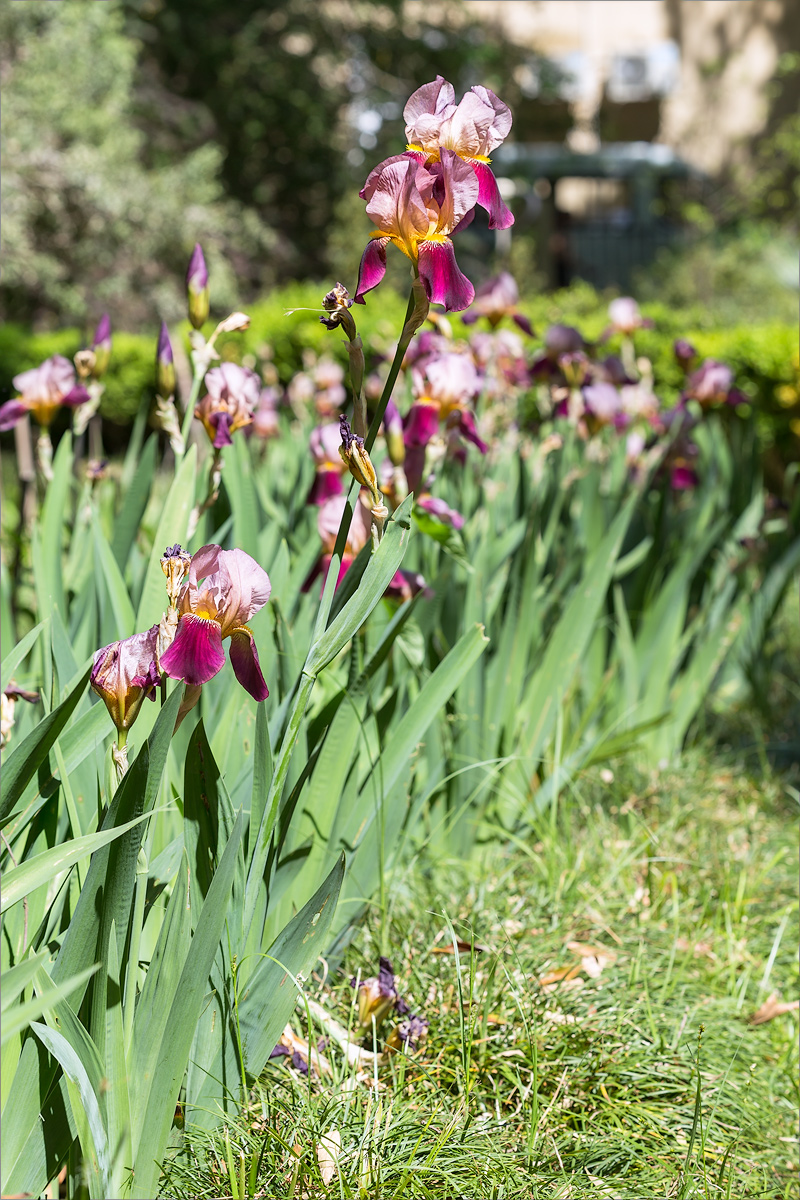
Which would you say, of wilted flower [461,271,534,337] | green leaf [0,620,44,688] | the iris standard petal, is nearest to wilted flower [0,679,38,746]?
green leaf [0,620,44,688]

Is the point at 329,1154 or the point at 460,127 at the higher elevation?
the point at 460,127

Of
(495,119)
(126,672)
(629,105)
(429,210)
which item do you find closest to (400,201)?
(429,210)

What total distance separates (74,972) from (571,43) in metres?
17.5

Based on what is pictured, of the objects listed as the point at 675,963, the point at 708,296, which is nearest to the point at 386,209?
Result: the point at 675,963

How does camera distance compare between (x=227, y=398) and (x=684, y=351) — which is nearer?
(x=227, y=398)

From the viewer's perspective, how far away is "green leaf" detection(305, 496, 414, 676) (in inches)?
39.0

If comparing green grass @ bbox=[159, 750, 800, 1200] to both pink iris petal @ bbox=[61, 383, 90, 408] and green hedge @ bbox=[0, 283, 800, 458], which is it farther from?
green hedge @ bbox=[0, 283, 800, 458]

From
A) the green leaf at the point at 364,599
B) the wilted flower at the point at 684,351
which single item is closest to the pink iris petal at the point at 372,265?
the green leaf at the point at 364,599

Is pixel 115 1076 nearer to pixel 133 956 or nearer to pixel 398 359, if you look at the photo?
pixel 133 956

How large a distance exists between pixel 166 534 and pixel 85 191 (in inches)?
327

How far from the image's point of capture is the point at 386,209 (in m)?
1.02

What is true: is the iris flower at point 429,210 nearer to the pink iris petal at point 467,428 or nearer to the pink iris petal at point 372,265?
the pink iris petal at point 372,265

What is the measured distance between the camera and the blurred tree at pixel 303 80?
1213cm

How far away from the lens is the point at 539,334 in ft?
18.5
